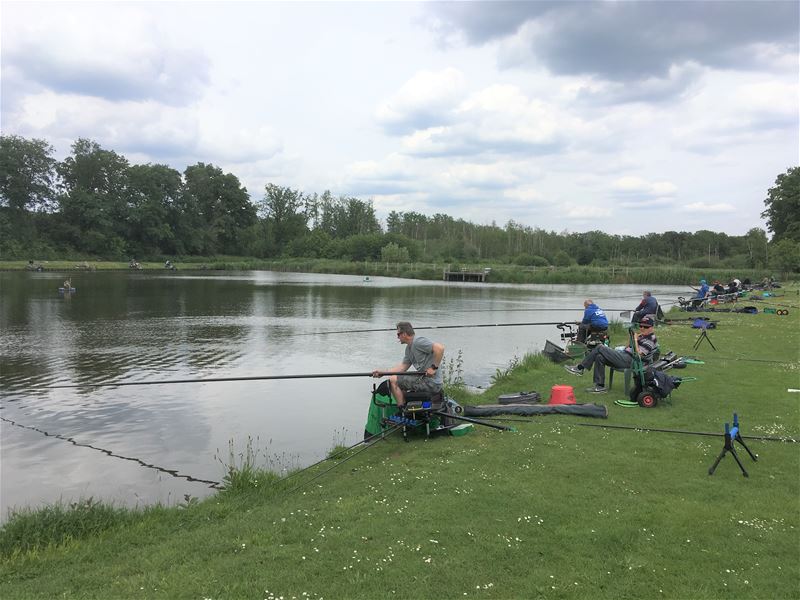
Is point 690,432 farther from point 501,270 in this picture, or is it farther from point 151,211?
point 151,211

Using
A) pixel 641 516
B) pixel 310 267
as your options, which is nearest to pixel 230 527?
pixel 641 516

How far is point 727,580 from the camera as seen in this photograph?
4254mm

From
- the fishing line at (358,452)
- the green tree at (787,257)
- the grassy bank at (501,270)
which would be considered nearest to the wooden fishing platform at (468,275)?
the grassy bank at (501,270)

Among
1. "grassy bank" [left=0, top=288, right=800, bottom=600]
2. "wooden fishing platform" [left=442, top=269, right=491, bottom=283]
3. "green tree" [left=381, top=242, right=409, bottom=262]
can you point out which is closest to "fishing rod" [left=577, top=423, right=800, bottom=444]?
"grassy bank" [left=0, top=288, right=800, bottom=600]

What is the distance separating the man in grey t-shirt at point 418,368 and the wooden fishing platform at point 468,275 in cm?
6855

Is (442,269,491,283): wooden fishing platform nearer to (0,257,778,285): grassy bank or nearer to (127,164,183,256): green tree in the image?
(0,257,778,285): grassy bank

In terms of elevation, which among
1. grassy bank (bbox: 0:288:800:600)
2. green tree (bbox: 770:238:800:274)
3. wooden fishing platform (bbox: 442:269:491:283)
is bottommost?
grassy bank (bbox: 0:288:800:600)

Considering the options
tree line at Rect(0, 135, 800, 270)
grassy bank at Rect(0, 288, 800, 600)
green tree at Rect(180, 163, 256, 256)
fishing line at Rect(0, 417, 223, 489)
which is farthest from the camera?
green tree at Rect(180, 163, 256, 256)

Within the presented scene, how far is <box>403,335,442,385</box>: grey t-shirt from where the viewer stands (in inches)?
346

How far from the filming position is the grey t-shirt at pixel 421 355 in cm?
880

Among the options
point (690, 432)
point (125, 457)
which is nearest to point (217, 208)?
point (125, 457)

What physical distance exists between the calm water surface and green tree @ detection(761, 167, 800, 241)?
57594 mm

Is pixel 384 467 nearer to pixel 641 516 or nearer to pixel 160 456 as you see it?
pixel 641 516

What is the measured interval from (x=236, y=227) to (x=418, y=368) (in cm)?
12350
